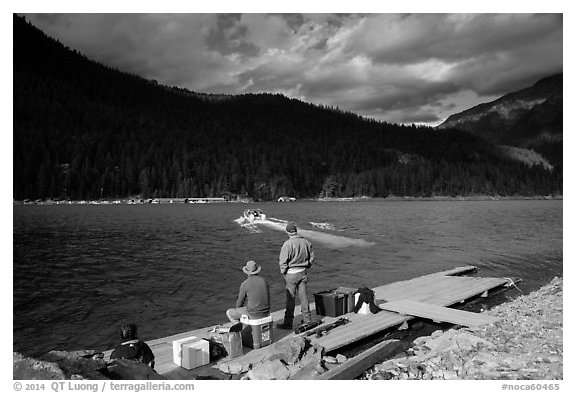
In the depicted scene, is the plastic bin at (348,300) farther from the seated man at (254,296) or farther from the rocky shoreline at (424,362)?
the seated man at (254,296)

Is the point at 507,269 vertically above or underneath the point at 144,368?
underneath

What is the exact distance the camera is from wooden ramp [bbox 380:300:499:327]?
12.9 metres

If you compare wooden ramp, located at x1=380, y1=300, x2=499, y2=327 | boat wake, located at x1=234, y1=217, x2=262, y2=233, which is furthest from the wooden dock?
boat wake, located at x1=234, y1=217, x2=262, y2=233

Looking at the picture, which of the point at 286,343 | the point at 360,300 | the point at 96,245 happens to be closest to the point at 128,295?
the point at 360,300

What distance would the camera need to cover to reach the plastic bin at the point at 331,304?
13046 millimetres

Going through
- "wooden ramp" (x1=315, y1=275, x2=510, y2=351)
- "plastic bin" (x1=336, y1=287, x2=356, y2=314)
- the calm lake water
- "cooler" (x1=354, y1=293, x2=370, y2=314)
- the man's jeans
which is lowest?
the calm lake water

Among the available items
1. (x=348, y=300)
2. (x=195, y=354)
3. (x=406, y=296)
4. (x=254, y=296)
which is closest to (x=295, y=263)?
(x=254, y=296)

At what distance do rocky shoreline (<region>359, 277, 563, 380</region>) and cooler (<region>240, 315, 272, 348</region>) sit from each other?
2.53 meters

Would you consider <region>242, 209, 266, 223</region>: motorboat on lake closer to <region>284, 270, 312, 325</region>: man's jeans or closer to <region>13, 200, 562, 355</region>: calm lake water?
<region>13, 200, 562, 355</region>: calm lake water

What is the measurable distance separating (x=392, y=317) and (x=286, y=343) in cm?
525

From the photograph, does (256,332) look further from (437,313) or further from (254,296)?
(437,313)
